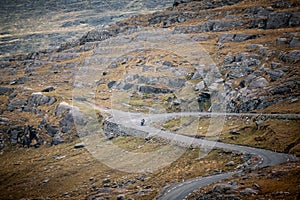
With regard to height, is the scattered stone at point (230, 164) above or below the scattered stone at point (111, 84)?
above

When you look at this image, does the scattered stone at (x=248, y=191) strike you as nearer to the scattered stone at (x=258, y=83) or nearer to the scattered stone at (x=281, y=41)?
the scattered stone at (x=258, y=83)

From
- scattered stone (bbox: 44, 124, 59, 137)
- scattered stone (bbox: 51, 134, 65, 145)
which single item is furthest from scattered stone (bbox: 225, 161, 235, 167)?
scattered stone (bbox: 44, 124, 59, 137)

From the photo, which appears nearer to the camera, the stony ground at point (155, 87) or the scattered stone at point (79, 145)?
the stony ground at point (155, 87)

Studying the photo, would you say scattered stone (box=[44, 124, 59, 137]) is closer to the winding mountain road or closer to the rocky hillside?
the rocky hillside

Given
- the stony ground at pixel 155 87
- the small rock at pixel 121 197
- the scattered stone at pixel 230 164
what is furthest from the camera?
the stony ground at pixel 155 87

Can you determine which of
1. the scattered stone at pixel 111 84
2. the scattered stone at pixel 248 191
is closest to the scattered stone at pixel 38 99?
the scattered stone at pixel 111 84

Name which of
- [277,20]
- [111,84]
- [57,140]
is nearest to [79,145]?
[57,140]

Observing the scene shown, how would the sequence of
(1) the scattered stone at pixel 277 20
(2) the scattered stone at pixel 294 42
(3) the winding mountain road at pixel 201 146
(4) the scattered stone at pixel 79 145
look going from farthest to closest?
1. (1) the scattered stone at pixel 277 20
2. (2) the scattered stone at pixel 294 42
3. (4) the scattered stone at pixel 79 145
4. (3) the winding mountain road at pixel 201 146

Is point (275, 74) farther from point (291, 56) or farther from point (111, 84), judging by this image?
point (111, 84)
